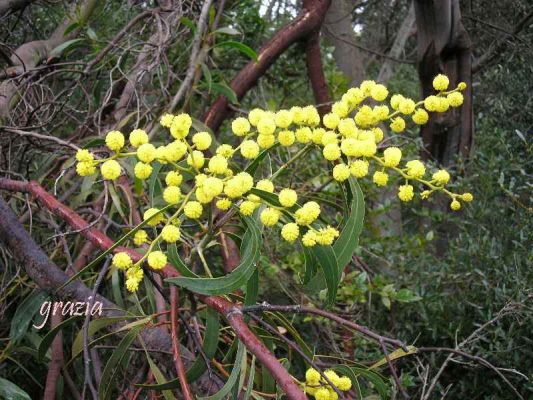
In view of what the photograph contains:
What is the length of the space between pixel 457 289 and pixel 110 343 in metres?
1.21

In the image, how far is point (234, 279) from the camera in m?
0.96

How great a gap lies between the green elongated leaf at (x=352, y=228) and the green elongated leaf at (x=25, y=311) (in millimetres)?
776

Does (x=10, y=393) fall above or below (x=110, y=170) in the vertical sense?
below

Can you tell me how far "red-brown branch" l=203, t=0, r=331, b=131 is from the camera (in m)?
2.54

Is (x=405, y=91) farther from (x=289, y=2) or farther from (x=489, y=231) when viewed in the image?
(x=489, y=231)

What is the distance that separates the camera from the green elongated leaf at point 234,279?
0.94 meters

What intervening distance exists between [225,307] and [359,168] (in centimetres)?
33

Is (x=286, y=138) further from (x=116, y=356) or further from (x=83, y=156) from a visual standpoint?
(x=116, y=356)

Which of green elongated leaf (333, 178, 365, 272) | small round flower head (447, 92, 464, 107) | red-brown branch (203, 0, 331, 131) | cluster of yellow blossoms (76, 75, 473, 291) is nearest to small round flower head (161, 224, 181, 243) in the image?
cluster of yellow blossoms (76, 75, 473, 291)

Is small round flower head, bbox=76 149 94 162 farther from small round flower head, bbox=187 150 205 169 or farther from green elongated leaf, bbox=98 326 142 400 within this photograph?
green elongated leaf, bbox=98 326 142 400

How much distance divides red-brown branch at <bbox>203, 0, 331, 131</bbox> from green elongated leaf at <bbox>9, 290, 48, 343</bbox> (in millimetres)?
1269

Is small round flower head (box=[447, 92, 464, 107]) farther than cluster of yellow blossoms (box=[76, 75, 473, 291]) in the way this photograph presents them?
Yes

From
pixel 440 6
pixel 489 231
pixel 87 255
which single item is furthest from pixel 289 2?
pixel 87 255

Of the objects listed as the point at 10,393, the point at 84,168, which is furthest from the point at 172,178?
the point at 10,393
